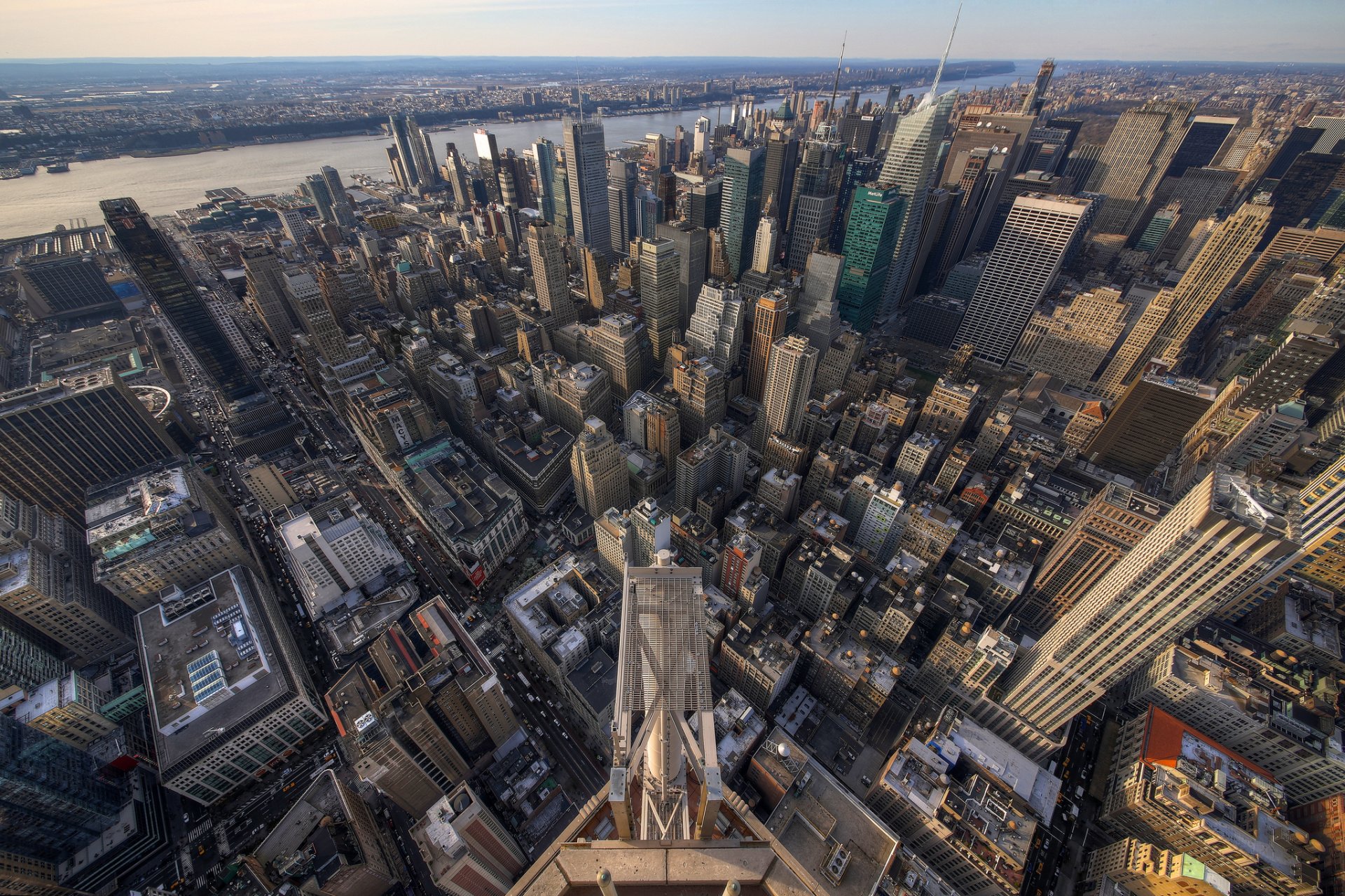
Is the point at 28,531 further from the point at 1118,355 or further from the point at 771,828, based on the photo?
the point at 1118,355

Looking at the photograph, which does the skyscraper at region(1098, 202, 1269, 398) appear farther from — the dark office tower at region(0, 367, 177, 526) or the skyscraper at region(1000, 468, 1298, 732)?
the dark office tower at region(0, 367, 177, 526)

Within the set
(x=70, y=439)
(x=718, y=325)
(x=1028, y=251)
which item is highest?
(x=1028, y=251)

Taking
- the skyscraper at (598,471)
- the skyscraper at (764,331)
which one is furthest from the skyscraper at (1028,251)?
the skyscraper at (598,471)

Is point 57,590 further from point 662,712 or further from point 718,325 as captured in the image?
point 718,325

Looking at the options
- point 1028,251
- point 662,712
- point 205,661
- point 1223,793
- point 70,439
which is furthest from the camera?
point 1028,251

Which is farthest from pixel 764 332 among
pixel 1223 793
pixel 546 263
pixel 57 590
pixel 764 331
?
pixel 57 590

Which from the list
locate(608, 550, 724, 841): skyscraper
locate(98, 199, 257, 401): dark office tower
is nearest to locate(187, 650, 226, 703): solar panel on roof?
locate(608, 550, 724, 841): skyscraper

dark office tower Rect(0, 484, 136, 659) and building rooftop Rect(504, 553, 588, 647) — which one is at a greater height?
dark office tower Rect(0, 484, 136, 659)
